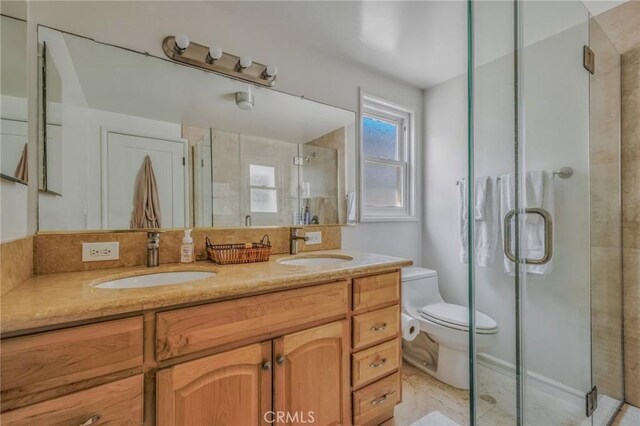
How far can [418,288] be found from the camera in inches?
79.4

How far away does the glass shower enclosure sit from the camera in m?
1.18

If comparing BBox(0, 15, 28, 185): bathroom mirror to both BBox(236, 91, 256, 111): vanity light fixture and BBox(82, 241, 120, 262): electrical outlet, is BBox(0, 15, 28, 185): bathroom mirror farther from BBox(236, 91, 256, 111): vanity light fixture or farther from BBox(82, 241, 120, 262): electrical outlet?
BBox(236, 91, 256, 111): vanity light fixture

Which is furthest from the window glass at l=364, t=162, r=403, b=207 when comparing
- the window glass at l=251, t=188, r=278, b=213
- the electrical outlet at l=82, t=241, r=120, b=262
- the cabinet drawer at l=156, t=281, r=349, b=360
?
the electrical outlet at l=82, t=241, r=120, b=262

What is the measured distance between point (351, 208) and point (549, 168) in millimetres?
1185

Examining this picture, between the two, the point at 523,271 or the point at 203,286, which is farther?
the point at 523,271

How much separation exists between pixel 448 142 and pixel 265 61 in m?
1.58

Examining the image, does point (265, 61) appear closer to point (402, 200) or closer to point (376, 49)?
point (376, 49)

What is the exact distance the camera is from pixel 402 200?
2.42 meters

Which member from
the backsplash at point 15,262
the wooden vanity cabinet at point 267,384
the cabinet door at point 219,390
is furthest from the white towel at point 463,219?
the backsplash at point 15,262

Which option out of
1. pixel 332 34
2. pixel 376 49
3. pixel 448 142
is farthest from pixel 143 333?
pixel 448 142

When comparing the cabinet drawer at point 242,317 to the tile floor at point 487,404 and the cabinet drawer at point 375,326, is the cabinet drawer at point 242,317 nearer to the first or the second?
the cabinet drawer at point 375,326

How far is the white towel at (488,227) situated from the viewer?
1.19 m

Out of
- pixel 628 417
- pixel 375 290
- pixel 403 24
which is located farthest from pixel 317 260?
pixel 628 417

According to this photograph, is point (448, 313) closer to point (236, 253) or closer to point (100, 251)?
point (236, 253)
